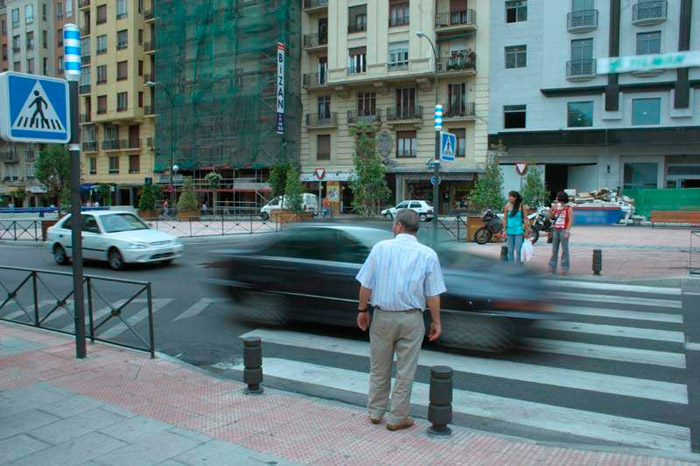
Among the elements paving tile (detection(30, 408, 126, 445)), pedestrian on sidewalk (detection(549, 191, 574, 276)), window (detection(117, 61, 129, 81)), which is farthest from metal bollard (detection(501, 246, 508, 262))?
window (detection(117, 61, 129, 81))

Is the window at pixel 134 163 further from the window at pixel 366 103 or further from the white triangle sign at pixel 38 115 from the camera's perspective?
the white triangle sign at pixel 38 115

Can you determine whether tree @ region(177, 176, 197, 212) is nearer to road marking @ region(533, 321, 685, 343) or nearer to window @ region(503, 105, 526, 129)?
window @ region(503, 105, 526, 129)

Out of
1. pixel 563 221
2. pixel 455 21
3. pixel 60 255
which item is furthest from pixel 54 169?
pixel 563 221

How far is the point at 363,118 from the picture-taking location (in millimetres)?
42875

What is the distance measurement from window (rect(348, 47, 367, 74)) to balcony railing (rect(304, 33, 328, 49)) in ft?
11.2

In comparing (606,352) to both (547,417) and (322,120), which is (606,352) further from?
(322,120)

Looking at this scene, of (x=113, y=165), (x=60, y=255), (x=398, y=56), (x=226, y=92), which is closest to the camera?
(x=60, y=255)

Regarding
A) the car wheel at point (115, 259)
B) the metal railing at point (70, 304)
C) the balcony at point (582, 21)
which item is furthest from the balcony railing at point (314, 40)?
the metal railing at point (70, 304)

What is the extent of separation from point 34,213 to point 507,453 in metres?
48.7

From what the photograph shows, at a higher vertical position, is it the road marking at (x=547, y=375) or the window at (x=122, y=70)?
the window at (x=122, y=70)

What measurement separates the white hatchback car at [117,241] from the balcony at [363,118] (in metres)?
28.7

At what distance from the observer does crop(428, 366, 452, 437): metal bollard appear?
405 centimetres

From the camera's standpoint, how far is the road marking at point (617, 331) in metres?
7.14

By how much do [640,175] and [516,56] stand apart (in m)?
11.1
